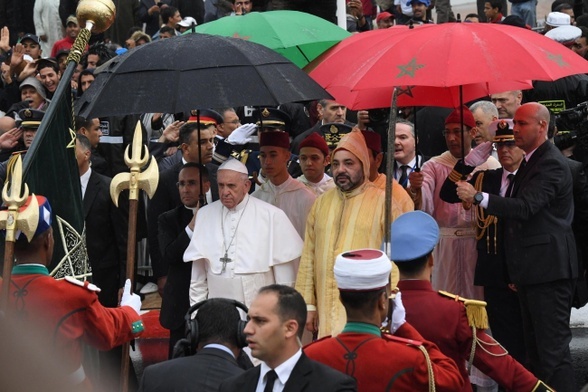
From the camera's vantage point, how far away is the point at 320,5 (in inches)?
563

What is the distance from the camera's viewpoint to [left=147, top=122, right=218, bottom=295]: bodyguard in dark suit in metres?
8.78

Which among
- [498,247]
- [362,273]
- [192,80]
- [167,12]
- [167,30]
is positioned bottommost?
[498,247]

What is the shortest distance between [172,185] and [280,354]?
488 cm

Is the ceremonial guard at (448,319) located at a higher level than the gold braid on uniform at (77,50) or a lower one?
lower

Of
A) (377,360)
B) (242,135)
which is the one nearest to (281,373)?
(377,360)

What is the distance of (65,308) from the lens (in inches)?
213

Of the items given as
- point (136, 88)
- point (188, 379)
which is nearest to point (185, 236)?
point (136, 88)

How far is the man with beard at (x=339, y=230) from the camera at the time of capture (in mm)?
7312

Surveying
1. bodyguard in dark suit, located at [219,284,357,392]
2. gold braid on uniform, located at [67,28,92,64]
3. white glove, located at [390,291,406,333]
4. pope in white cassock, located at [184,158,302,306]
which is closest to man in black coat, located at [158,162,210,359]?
pope in white cassock, located at [184,158,302,306]

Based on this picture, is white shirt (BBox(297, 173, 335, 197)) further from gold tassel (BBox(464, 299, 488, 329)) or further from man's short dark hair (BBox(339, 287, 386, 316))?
man's short dark hair (BBox(339, 287, 386, 316))

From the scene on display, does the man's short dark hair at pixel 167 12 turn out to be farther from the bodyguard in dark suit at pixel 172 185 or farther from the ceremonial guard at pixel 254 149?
the bodyguard in dark suit at pixel 172 185

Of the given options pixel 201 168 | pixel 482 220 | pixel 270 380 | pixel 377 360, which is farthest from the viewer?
pixel 482 220

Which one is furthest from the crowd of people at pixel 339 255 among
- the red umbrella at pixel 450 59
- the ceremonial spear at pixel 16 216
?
the red umbrella at pixel 450 59

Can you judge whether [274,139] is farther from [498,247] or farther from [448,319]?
[448,319]
